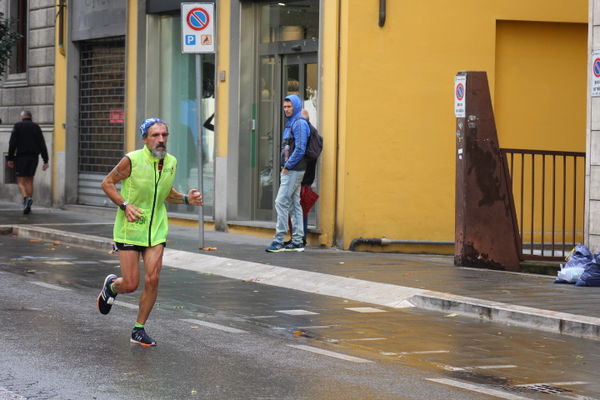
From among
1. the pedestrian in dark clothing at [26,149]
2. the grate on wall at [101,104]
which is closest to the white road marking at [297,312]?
the grate on wall at [101,104]

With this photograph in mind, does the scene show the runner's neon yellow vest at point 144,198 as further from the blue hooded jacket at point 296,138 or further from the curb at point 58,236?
the curb at point 58,236

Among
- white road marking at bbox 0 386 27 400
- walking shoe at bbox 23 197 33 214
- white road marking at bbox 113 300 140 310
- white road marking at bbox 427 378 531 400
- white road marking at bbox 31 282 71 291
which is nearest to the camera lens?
white road marking at bbox 0 386 27 400

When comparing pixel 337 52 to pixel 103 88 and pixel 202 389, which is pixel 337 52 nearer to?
pixel 103 88

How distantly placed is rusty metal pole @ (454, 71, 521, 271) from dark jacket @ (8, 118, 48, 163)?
11222 mm

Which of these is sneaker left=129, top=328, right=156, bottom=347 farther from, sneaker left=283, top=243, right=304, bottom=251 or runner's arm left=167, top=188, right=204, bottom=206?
sneaker left=283, top=243, right=304, bottom=251

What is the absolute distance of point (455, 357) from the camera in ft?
29.7

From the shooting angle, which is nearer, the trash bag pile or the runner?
the runner

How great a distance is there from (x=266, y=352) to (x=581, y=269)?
5.39 metres

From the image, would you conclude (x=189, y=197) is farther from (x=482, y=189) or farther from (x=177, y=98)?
(x=177, y=98)

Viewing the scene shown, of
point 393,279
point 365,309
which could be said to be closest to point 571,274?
point 393,279

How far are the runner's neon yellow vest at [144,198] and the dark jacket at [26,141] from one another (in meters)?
15.0

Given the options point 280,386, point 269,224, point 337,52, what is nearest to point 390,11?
point 337,52

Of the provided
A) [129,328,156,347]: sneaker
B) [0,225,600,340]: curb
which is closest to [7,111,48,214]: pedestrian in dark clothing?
[0,225,600,340]: curb

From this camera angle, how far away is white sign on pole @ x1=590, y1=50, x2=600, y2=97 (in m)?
13.5
